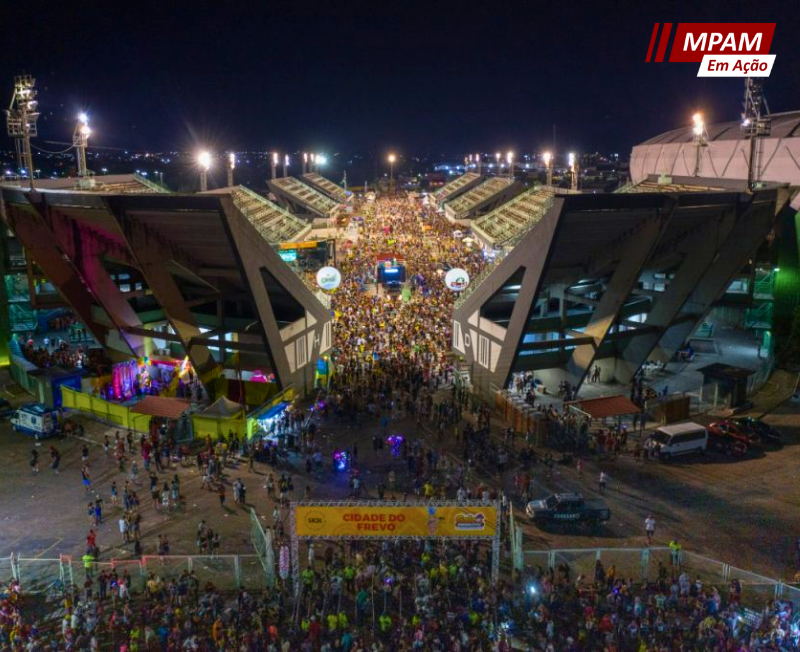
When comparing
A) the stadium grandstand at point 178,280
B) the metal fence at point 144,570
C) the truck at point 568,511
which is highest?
the stadium grandstand at point 178,280

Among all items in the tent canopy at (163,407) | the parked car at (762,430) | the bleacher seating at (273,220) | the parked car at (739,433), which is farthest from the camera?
the bleacher seating at (273,220)

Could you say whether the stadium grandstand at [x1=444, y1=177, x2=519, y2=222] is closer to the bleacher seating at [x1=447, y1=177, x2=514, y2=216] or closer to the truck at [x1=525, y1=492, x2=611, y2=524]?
the bleacher seating at [x1=447, y1=177, x2=514, y2=216]

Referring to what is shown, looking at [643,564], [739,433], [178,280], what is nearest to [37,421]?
[178,280]

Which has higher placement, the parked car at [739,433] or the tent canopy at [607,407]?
the tent canopy at [607,407]

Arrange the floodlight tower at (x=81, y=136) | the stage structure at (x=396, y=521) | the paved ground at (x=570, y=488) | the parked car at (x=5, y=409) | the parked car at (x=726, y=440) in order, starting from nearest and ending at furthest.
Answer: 1. the stage structure at (x=396, y=521)
2. the paved ground at (x=570, y=488)
3. the parked car at (x=726, y=440)
4. the parked car at (x=5, y=409)
5. the floodlight tower at (x=81, y=136)

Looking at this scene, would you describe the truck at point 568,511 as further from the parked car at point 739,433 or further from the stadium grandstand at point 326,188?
the stadium grandstand at point 326,188

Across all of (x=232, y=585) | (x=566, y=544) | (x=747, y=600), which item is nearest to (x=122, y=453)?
(x=232, y=585)

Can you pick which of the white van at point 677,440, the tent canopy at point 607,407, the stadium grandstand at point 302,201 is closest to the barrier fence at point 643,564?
the white van at point 677,440
